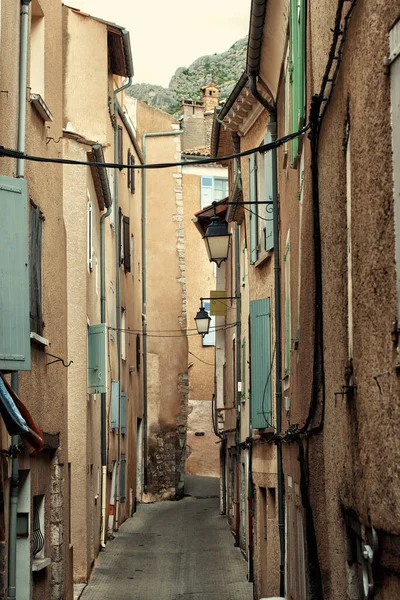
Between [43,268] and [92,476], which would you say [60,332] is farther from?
[92,476]

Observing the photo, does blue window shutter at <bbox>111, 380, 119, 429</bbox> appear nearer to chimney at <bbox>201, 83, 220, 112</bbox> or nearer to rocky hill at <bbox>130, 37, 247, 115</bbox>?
chimney at <bbox>201, 83, 220, 112</bbox>

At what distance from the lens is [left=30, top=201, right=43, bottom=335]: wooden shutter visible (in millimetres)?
11109

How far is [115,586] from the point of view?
1717cm

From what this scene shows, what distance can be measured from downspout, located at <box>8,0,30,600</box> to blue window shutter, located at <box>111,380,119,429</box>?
1383 cm

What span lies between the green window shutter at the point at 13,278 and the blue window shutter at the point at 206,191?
29910 mm

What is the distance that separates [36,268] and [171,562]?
9850 mm

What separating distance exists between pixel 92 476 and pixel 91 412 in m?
1.21

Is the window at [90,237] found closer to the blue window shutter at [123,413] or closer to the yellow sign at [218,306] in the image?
the yellow sign at [218,306]

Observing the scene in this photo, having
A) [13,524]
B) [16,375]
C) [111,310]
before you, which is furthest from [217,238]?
[111,310]

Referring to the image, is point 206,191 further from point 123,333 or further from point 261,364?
point 261,364

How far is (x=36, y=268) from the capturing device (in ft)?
37.4

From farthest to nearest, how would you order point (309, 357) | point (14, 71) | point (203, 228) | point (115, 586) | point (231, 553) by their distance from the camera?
point (203, 228) → point (231, 553) → point (115, 586) → point (14, 71) → point (309, 357)

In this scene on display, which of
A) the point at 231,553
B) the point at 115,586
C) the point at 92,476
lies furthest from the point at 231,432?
the point at 115,586

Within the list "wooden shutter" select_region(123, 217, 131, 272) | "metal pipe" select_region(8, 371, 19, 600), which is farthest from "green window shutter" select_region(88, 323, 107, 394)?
"wooden shutter" select_region(123, 217, 131, 272)
